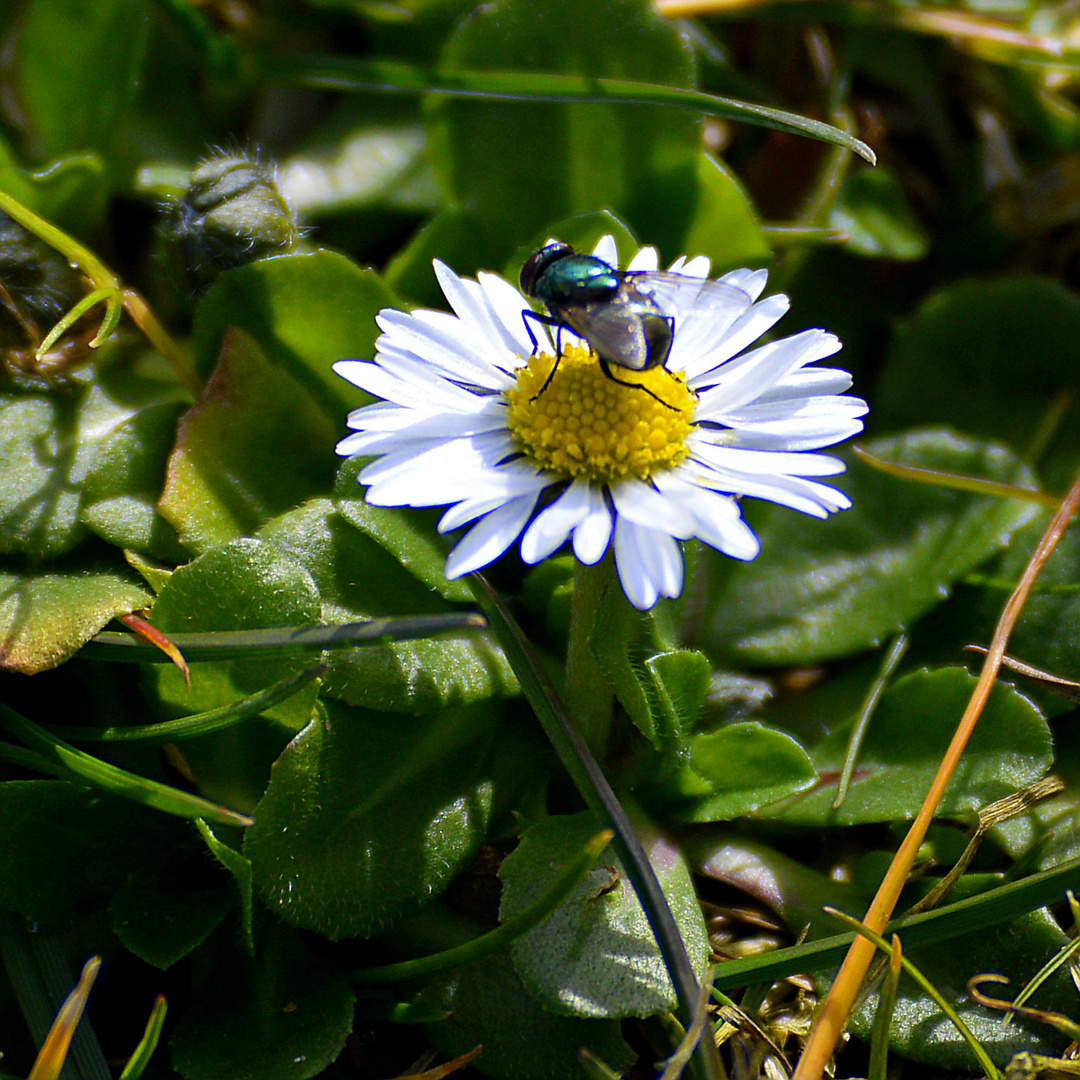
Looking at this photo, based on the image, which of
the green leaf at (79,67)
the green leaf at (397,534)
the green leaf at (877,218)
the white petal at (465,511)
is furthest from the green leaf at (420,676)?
the green leaf at (79,67)

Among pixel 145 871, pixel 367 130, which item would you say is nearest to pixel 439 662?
pixel 145 871

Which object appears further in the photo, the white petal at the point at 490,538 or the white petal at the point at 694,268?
the white petal at the point at 694,268

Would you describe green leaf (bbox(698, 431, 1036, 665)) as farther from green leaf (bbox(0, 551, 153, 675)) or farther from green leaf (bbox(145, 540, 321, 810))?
green leaf (bbox(0, 551, 153, 675))

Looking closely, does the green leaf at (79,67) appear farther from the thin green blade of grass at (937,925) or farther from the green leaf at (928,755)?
the thin green blade of grass at (937,925)

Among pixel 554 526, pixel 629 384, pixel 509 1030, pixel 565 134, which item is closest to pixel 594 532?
pixel 554 526

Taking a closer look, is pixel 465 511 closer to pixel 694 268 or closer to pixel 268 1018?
pixel 694 268

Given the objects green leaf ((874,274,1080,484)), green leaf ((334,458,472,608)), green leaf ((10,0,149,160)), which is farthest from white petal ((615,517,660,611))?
green leaf ((10,0,149,160))

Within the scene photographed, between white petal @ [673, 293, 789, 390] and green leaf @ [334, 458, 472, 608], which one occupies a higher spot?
white petal @ [673, 293, 789, 390]
